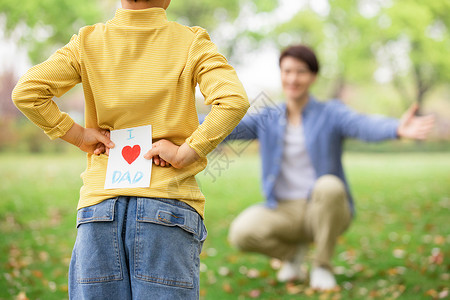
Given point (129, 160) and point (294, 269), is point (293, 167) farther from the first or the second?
point (129, 160)

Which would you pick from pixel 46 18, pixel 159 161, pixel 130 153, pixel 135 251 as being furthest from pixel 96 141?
pixel 46 18

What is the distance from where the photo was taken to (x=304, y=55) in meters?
3.73

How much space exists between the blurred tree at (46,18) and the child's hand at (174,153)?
18.6ft

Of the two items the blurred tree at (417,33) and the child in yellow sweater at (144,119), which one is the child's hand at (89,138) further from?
the blurred tree at (417,33)

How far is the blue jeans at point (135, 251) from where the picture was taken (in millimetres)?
1531

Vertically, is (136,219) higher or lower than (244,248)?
higher

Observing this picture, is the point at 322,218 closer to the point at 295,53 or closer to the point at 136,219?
the point at 295,53

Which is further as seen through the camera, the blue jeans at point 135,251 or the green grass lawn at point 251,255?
the green grass lawn at point 251,255

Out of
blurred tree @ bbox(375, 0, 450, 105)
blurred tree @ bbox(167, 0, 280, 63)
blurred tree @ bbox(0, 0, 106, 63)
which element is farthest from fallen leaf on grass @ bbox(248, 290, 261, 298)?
blurred tree @ bbox(167, 0, 280, 63)

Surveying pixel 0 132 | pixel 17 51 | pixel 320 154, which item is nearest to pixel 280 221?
pixel 320 154

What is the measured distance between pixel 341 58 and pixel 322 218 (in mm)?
14133

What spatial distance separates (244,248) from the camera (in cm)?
368

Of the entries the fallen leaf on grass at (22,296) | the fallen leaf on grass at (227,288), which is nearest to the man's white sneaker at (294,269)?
the fallen leaf on grass at (227,288)

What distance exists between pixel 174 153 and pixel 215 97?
0.21m
